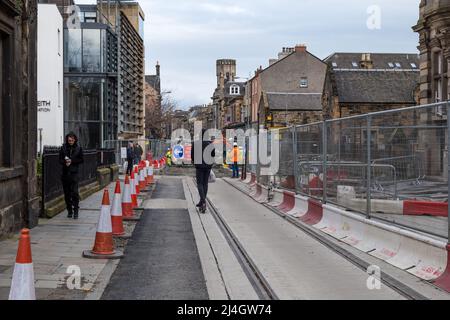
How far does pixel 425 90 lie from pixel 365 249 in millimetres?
18842

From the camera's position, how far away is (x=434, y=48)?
1006 inches

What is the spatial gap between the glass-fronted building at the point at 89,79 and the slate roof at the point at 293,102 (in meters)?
21.1

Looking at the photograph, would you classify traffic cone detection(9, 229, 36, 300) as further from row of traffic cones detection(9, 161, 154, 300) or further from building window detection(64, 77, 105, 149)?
building window detection(64, 77, 105, 149)

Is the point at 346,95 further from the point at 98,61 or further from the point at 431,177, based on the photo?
the point at 431,177

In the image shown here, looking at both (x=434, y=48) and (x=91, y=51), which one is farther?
(x=91, y=51)

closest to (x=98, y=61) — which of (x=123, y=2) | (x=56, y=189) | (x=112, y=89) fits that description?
(x=112, y=89)

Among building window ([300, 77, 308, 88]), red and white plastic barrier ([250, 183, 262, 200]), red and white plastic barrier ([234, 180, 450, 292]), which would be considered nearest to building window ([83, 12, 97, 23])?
building window ([300, 77, 308, 88])

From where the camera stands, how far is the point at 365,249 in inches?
356

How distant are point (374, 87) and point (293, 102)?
49.1ft

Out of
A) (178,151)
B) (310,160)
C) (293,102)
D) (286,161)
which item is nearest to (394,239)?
(310,160)

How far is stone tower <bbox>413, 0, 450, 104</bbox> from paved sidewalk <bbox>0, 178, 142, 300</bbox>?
16815 millimetres

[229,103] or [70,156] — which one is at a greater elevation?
[229,103]

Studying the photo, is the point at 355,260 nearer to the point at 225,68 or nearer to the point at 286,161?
the point at 286,161

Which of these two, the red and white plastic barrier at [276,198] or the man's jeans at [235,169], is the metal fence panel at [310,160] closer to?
the red and white plastic barrier at [276,198]
